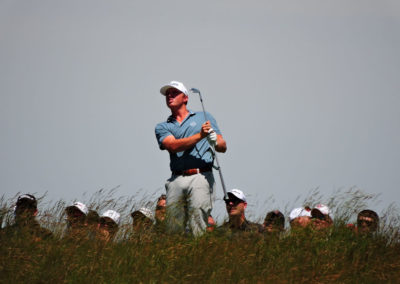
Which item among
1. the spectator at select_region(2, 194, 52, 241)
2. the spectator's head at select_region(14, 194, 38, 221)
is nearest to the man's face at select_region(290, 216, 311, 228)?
the spectator at select_region(2, 194, 52, 241)

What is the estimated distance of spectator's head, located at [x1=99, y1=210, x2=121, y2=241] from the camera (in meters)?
7.30

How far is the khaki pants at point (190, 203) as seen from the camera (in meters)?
7.55

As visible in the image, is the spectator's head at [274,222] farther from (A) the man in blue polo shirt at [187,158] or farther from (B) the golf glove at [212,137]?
(B) the golf glove at [212,137]

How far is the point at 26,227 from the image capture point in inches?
270

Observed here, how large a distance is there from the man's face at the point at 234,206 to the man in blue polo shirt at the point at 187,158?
438 mm

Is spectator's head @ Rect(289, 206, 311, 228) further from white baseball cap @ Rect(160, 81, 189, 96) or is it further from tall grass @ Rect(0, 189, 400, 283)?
white baseball cap @ Rect(160, 81, 189, 96)

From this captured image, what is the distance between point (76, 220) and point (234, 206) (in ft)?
6.03

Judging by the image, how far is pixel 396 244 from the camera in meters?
8.12

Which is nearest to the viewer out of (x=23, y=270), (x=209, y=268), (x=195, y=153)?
(x=23, y=270)

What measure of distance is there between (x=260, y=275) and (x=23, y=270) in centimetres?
220

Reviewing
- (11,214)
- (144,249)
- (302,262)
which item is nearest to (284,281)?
(302,262)

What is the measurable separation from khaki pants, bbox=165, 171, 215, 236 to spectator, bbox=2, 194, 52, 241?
1.33 m

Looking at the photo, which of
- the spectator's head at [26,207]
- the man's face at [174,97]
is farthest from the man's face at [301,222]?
the spectator's head at [26,207]

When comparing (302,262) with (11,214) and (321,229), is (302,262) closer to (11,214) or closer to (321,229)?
(321,229)
